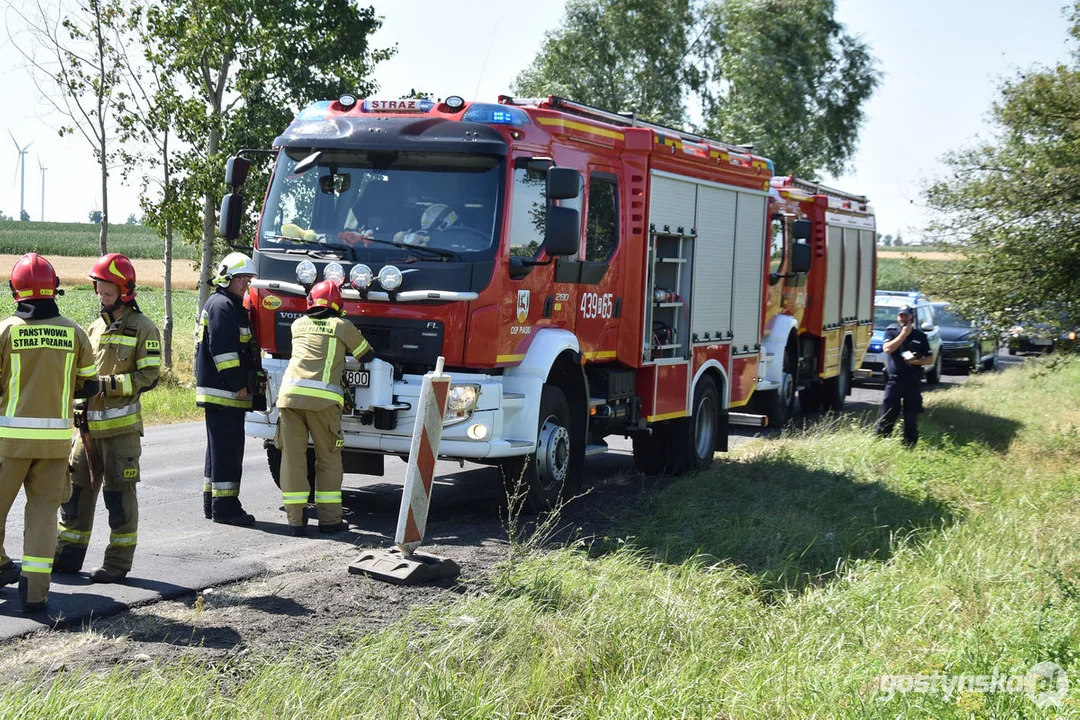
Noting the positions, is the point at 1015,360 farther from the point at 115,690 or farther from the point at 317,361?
the point at 115,690

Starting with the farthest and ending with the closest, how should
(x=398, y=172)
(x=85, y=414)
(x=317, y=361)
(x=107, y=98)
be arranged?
(x=107, y=98), (x=398, y=172), (x=317, y=361), (x=85, y=414)

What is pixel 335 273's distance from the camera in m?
8.43

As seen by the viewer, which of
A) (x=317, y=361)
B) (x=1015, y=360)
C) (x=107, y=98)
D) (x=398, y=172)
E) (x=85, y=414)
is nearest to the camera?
(x=85, y=414)

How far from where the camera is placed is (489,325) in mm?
8375

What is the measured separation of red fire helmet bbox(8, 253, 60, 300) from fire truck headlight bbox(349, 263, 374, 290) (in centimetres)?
259

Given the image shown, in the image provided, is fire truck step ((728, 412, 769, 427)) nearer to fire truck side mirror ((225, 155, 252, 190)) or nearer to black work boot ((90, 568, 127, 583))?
fire truck side mirror ((225, 155, 252, 190))

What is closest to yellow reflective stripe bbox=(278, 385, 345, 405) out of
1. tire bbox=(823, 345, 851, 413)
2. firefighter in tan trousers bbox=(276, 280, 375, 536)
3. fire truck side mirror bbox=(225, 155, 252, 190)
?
firefighter in tan trousers bbox=(276, 280, 375, 536)

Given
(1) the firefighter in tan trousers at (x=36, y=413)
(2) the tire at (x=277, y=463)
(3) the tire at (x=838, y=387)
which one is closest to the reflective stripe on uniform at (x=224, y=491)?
(2) the tire at (x=277, y=463)

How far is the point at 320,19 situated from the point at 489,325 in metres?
11.9

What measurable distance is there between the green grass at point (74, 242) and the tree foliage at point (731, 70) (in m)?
32.3

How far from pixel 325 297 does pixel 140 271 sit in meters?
64.9

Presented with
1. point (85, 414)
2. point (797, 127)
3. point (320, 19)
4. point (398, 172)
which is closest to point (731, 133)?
point (797, 127)

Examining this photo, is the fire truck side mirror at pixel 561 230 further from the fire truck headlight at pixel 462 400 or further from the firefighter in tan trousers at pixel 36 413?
the firefighter in tan trousers at pixel 36 413

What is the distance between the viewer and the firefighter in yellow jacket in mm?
6621
